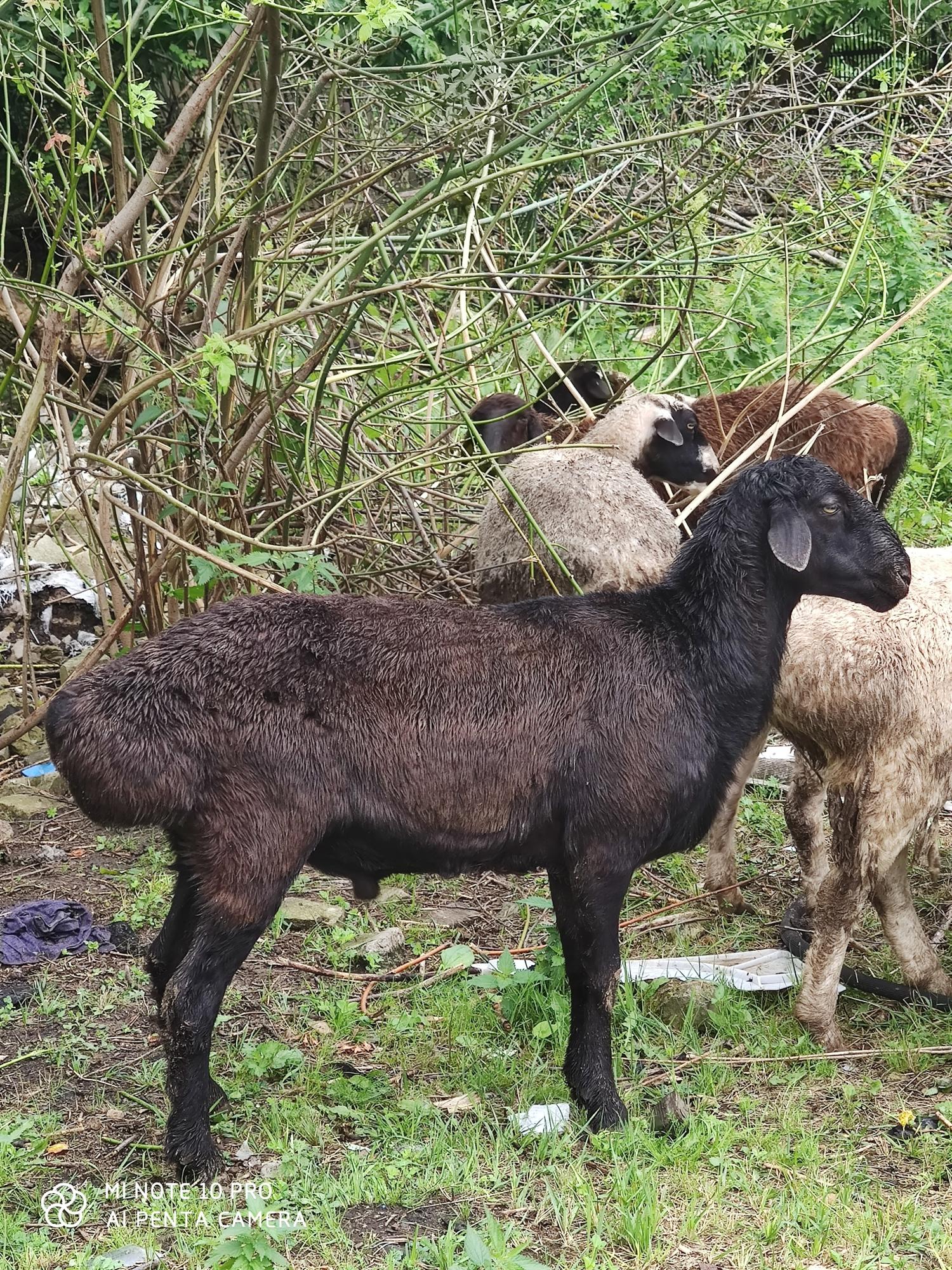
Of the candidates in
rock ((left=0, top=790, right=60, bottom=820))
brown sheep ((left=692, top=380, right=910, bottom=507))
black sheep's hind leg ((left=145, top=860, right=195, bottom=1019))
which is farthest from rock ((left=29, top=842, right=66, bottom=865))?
brown sheep ((left=692, top=380, right=910, bottom=507))

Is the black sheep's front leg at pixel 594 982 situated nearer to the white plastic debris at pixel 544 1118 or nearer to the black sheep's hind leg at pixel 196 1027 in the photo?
the white plastic debris at pixel 544 1118

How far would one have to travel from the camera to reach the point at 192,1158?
3732 millimetres

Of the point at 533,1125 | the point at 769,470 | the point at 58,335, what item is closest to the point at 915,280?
the point at 769,470

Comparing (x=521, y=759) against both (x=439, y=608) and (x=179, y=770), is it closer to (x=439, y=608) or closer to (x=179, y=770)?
(x=439, y=608)

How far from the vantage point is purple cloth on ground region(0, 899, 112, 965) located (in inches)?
197

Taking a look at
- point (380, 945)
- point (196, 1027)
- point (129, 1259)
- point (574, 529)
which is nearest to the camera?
point (129, 1259)

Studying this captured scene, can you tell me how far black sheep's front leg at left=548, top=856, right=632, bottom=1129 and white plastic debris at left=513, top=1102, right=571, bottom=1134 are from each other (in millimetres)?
64

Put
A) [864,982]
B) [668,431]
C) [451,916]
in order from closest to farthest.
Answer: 1. [864,982]
2. [451,916]
3. [668,431]

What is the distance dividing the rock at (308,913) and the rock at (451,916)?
0.39 metres

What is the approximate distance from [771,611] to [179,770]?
1.99 m

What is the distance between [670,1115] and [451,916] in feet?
5.78
